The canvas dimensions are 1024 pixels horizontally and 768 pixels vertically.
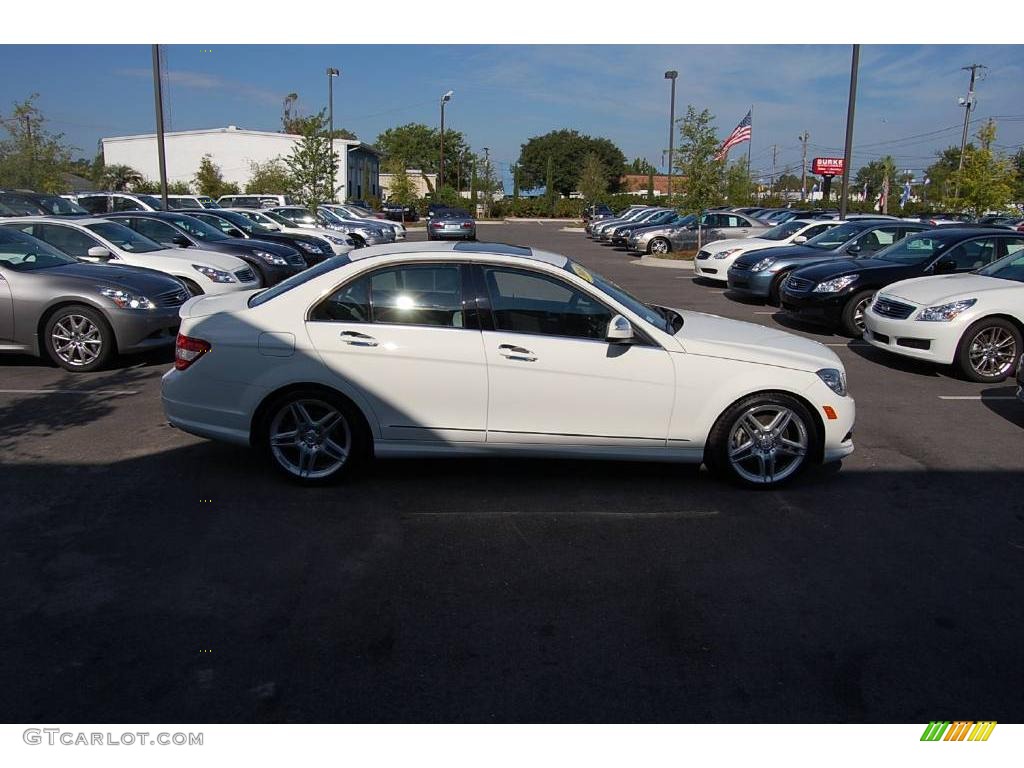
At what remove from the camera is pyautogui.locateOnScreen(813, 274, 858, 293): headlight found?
1184 cm

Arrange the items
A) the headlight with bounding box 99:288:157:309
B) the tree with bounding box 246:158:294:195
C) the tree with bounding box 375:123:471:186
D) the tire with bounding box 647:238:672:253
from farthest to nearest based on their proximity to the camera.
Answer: the tree with bounding box 375:123:471:186
the tree with bounding box 246:158:294:195
the tire with bounding box 647:238:672:253
the headlight with bounding box 99:288:157:309

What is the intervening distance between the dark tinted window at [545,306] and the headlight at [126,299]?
520 centimetres

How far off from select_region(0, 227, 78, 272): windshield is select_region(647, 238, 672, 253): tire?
2127cm

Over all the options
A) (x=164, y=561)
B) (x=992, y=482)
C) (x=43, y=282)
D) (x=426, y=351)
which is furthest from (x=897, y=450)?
(x=43, y=282)

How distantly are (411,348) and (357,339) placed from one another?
1.21 feet

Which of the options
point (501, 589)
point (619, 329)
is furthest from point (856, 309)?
point (501, 589)

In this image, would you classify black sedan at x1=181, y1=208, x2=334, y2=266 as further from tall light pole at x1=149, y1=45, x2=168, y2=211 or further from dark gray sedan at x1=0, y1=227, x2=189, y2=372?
dark gray sedan at x1=0, y1=227, x2=189, y2=372

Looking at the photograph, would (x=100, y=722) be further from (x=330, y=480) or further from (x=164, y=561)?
(x=330, y=480)

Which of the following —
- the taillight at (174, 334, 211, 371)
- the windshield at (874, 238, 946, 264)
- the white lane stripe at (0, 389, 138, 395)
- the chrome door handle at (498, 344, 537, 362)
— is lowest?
the white lane stripe at (0, 389, 138, 395)

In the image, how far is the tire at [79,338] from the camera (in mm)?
8945

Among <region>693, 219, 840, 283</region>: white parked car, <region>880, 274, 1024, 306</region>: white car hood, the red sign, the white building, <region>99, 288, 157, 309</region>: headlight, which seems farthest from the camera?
the red sign

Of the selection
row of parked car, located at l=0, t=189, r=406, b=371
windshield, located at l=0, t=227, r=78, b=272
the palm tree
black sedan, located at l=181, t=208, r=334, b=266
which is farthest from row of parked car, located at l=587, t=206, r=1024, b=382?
the palm tree

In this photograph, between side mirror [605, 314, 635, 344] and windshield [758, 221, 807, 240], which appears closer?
side mirror [605, 314, 635, 344]

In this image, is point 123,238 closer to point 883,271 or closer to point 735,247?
point 883,271
